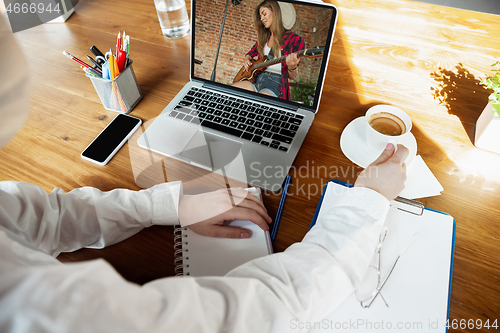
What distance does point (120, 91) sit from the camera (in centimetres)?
75

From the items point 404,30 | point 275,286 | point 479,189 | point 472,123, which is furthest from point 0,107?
point 404,30

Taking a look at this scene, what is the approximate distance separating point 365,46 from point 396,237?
2.25 ft

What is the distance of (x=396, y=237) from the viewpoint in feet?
1.73

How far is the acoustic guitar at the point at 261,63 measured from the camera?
652 mm

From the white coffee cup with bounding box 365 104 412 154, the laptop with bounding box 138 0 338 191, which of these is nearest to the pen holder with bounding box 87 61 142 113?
the laptop with bounding box 138 0 338 191

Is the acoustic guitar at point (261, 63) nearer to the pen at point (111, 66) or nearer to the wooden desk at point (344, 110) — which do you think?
the wooden desk at point (344, 110)

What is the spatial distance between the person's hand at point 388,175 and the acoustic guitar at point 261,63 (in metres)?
0.26

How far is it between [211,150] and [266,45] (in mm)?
281

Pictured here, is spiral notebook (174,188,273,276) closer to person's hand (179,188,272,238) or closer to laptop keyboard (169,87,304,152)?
person's hand (179,188,272,238)

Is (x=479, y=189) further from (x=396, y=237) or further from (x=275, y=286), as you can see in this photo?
(x=275, y=286)

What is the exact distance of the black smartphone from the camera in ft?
2.34

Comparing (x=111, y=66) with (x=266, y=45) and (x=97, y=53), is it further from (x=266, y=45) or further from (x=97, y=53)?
(x=266, y=45)

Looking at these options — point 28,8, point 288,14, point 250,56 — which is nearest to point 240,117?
point 250,56

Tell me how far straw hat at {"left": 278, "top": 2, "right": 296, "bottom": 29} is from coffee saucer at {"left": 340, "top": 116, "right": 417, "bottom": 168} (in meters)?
0.28
